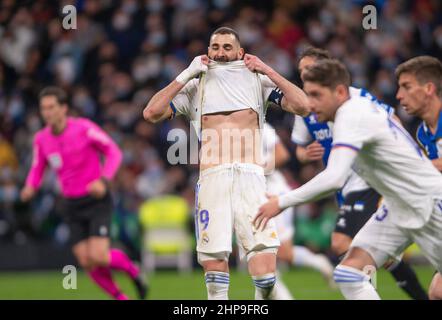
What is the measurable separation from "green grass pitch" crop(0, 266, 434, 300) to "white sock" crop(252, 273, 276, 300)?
3055mm

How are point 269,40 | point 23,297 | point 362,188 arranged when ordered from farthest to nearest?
point 269,40 < point 23,297 < point 362,188

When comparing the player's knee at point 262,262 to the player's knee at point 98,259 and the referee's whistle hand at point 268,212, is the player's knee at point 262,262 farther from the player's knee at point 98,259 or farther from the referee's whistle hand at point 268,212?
the player's knee at point 98,259

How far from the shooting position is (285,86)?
6.81 meters

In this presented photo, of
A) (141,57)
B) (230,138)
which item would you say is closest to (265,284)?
(230,138)

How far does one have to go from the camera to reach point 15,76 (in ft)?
58.5

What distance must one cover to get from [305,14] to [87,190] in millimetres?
9554

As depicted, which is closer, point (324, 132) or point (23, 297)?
point (324, 132)

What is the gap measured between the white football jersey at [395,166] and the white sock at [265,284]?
4.25 ft

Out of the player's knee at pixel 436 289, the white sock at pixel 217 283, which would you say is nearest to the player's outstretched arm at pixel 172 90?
the white sock at pixel 217 283

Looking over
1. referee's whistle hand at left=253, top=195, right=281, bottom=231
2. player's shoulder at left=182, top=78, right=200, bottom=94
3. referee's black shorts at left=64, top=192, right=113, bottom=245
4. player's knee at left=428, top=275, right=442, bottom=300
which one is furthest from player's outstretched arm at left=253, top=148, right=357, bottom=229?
referee's black shorts at left=64, top=192, right=113, bottom=245

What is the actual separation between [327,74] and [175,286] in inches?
284
